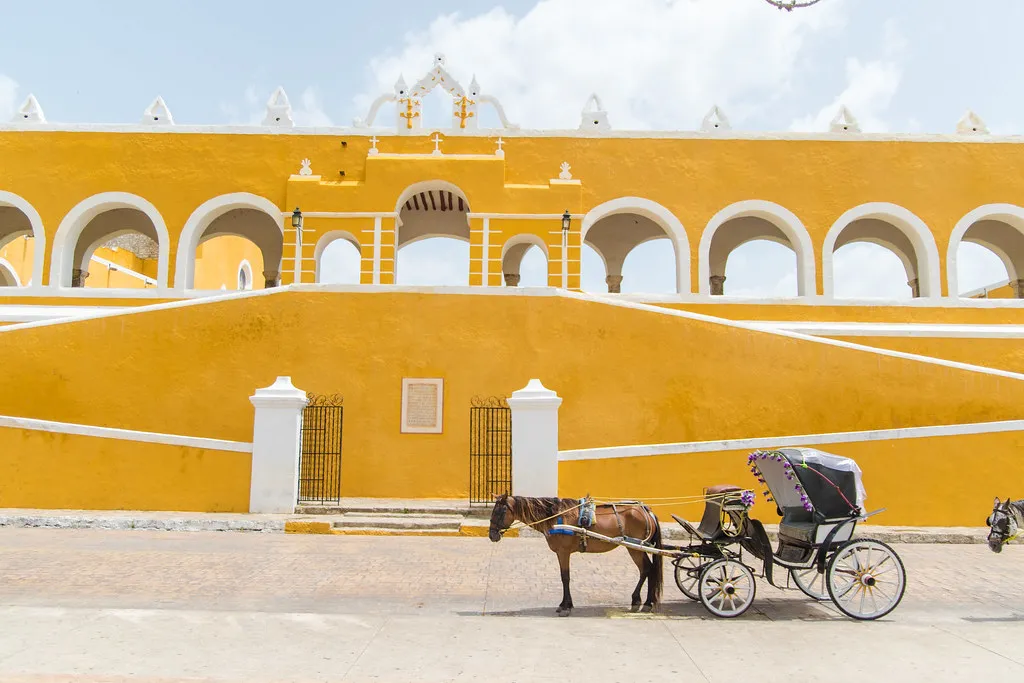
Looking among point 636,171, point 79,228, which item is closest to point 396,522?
point 636,171

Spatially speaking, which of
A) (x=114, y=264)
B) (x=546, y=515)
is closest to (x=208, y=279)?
(x=114, y=264)

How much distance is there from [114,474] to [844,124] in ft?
46.9

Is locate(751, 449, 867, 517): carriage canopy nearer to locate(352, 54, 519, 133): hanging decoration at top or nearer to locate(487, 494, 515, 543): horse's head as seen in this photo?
locate(487, 494, 515, 543): horse's head

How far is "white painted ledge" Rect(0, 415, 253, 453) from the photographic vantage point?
998 cm

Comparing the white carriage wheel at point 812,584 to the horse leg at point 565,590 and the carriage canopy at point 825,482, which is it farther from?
the horse leg at point 565,590

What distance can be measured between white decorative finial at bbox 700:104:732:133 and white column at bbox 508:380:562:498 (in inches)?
355

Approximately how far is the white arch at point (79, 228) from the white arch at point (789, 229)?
33.7 ft

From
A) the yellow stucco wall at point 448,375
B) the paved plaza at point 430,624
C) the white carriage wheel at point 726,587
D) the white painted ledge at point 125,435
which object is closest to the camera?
the paved plaza at point 430,624

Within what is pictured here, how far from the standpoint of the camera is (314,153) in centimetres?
1648

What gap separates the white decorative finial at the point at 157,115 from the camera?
1664 cm

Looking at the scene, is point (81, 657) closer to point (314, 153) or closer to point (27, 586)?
point (27, 586)

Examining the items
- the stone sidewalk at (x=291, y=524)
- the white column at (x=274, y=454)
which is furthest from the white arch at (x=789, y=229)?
the white column at (x=274, y=454)

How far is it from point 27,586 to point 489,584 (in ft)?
11.2

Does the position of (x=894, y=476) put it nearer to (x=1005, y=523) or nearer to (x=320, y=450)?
(x=1005, y=523)
